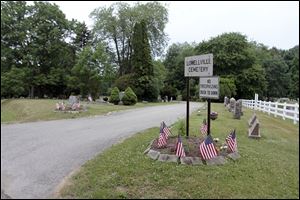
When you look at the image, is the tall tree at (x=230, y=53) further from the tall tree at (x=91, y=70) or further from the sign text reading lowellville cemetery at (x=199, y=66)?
the sign text reading lowellville cemetery at (x=199, y=66)

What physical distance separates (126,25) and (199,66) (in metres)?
46.6

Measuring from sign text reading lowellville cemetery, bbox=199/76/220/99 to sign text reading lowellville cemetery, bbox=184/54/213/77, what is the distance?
0.15 m

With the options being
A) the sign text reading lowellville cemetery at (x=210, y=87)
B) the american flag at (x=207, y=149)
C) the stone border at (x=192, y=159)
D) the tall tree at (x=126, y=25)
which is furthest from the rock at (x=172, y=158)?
the tall tree at (x=126, y=25)

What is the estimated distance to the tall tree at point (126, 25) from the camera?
54.4 m

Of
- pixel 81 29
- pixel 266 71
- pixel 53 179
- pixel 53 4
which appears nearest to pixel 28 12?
pixel 53 4

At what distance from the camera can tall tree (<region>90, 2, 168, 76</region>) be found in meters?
54.4

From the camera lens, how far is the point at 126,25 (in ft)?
180

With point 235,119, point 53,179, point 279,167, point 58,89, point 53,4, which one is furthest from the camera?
point 58,89

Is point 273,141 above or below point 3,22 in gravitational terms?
below

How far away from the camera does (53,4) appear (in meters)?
51.2

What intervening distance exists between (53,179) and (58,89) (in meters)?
49.2

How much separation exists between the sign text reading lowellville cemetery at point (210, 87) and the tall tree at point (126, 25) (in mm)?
45116

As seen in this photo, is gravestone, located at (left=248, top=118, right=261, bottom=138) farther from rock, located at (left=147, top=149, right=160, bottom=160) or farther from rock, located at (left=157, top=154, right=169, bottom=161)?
rock, located at (left=157, top=154, right=169, bottom=161)

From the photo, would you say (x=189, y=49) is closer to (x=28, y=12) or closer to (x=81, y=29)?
(x=81, y=29)
